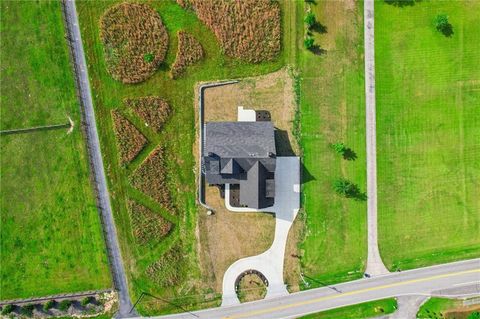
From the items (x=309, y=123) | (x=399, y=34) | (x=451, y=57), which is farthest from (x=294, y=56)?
(x=451, y=57)

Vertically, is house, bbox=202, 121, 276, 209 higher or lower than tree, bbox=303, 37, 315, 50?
lower

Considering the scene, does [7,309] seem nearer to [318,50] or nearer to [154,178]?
[154,178]

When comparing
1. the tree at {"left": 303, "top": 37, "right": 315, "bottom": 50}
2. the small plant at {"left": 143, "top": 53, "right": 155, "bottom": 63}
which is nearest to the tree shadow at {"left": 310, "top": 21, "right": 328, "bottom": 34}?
the tree at {"left": 303, "top": 37, "right": 315, "bottom": 50}

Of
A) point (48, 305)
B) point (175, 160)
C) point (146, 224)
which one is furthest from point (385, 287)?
point (48, 305)

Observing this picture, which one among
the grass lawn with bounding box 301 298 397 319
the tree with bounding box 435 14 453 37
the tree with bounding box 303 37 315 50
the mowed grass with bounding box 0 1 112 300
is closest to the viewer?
the tree with bounding box 435 14 453 37

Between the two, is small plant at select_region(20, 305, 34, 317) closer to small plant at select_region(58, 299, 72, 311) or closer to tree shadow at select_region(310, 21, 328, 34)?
small plant at select_region(58, 299, 72, 311)

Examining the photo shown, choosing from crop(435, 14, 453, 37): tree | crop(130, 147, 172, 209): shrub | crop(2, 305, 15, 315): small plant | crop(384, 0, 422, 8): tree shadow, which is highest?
crop(384, 0, 422, 8): tree shadow

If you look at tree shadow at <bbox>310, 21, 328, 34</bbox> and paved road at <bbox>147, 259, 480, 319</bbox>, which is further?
tree shadow at <bbox>310, 21, 328, 34</bbox>

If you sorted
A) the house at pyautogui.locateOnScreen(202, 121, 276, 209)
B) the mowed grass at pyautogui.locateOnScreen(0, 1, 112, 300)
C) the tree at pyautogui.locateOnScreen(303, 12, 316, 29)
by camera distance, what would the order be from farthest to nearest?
1. the mowed grass at pyautogui.locateOnScreen(0, 1, 112, 300)
2. the tree at pyautogui.locateOnScreen(303, 12, 316, 29)
3. the house at pyautogui.locateOnScreen(202, 121, 276, 209)
